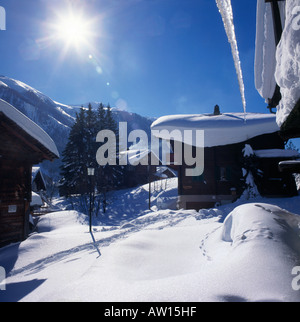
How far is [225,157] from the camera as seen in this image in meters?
13.9

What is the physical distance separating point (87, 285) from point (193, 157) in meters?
12.4

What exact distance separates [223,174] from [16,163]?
12196 millimetres

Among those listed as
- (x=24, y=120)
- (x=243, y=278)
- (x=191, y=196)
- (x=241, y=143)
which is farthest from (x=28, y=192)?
(x=241, y=143)

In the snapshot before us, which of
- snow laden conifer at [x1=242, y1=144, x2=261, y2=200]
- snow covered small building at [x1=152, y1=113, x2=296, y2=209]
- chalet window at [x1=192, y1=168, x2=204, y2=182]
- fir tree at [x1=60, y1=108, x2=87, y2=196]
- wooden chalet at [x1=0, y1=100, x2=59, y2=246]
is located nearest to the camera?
wooden chalet at [x1=0, y1=100, x2=59, y2=246]

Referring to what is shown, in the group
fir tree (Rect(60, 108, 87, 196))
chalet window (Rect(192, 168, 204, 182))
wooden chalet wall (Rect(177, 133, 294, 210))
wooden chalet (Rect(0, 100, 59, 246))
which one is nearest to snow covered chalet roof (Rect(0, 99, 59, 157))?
wooden chalet (Rect(0, 100, 59, 246))

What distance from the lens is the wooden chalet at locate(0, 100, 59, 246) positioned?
6.94 metres

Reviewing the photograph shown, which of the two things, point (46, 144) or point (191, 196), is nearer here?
point (46, 144)

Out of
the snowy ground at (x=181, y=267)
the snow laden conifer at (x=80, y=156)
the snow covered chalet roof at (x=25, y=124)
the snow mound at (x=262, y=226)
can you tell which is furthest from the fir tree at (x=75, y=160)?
the snow mound at (x=262, y=226)

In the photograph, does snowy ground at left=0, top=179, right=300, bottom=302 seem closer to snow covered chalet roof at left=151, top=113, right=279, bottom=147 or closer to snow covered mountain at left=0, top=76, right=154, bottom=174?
snow covered chalet roof at left=151, top=113, right=279, bottom=147

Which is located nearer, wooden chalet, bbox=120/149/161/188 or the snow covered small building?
the snow covered small building

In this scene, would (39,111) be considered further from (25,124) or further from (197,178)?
(25,124)

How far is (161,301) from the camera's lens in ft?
6.57

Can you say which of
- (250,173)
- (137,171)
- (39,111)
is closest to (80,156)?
(137,171)
